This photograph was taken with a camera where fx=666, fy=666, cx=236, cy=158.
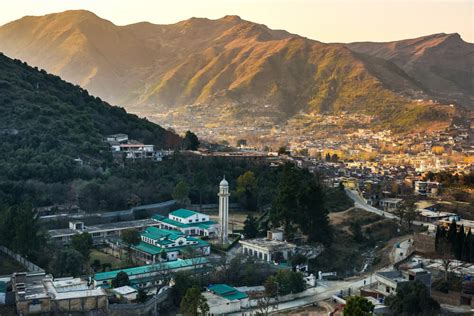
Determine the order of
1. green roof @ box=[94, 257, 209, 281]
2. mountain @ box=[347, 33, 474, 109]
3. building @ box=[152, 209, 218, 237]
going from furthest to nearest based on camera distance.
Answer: mountain @ box=[347, 33, 474, 109], building @ box=[152, 209, 218, 237], green roof @ box=[94, 257, 209, 281]

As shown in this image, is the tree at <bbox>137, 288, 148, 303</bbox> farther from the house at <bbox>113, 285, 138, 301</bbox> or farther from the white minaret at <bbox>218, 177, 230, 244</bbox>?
the white minaret at <bbox>218, 177, 230, 244</bbox>

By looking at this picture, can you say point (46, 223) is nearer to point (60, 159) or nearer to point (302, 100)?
point (60, 159)

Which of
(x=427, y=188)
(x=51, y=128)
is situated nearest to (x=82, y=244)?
(x=51, y=128)

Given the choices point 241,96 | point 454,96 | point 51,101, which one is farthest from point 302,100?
point 51,101

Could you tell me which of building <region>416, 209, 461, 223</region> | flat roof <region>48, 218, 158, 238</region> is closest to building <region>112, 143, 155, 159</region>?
flat roof <region>48, 218, 158, 238</region>

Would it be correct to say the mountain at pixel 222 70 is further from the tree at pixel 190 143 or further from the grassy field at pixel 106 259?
the grassy field at pixel 106 259

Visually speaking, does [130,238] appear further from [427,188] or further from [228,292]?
Result: [427,188]
